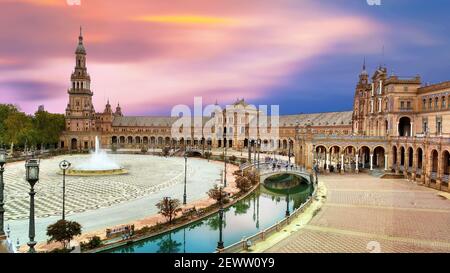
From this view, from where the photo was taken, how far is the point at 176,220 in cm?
3167

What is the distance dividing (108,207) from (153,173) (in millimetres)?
28398

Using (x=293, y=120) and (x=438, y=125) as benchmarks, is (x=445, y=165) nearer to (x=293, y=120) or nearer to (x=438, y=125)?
(x=438, y=125)

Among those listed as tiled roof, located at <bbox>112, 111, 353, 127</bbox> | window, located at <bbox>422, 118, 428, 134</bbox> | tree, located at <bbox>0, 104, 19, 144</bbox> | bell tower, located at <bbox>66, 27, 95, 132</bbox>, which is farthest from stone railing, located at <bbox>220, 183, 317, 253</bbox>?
bell tower, located at <bbox>66, 27, 95, 132</bbox>

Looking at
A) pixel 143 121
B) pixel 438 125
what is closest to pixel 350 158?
pixel 438 125

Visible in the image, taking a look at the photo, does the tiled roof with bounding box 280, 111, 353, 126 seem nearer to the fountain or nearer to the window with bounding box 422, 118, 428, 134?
the window with bounding box 422, 118, 428, 134

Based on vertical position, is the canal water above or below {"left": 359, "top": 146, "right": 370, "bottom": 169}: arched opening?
below

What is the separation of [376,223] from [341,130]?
241 feet

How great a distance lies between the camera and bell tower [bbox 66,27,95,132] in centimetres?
11812

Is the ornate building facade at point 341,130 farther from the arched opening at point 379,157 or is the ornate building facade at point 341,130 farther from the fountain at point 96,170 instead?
the fountain at point 96,170

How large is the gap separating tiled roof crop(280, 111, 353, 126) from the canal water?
51.9 metres

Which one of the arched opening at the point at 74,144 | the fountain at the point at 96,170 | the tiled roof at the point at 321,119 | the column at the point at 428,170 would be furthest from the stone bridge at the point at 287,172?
the arched opening at the point at 74,144

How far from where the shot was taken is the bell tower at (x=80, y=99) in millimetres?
118125

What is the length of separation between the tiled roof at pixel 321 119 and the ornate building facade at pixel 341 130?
359 millimetres
